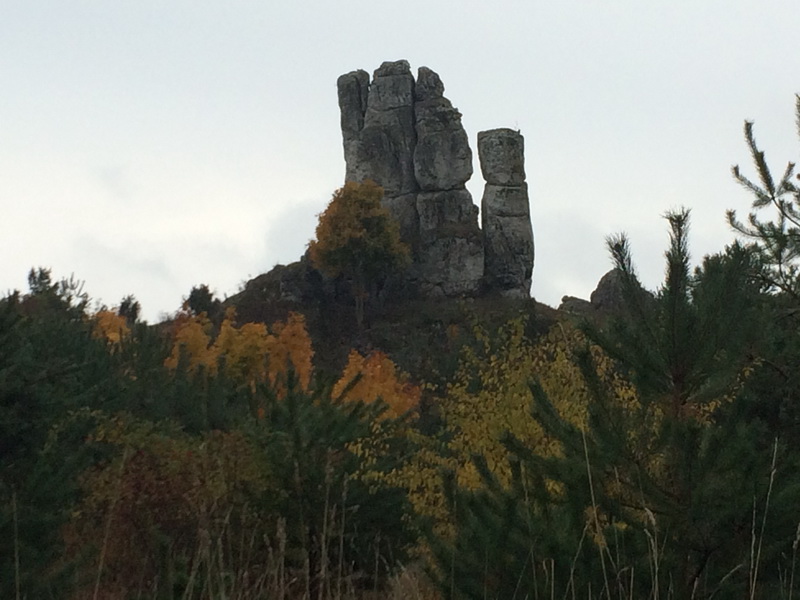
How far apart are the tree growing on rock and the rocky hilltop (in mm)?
3234

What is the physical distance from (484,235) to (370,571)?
5156cm

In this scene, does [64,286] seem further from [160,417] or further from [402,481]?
[402,481]

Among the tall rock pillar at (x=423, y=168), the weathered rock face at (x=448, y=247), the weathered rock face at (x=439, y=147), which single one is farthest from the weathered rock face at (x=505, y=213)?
the weathered rock face at (x=439, y=147)

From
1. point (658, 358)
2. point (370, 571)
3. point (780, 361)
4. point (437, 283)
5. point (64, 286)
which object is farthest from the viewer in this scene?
point (437, 283)

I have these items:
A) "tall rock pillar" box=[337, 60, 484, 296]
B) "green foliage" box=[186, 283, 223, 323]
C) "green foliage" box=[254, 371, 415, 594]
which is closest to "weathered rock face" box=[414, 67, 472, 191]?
"tall rock pillar" box=[337, 60, 484, 296]

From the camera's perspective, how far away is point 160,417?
71.6 feet

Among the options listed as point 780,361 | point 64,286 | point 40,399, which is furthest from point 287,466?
point 64,286

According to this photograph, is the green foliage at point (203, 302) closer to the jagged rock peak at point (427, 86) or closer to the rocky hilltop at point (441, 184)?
the rocky hilltop at point (441, 184)

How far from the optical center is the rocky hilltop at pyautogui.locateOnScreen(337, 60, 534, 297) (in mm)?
60969

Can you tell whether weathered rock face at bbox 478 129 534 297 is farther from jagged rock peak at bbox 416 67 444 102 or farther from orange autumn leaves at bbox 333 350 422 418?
orange autumn leaves at bbox 333 350 422 418

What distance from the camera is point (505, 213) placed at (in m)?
63.6

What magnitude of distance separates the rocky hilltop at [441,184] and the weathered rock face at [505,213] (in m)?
0.06

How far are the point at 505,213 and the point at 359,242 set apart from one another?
1124 cm

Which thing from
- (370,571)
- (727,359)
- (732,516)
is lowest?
(370,571)
